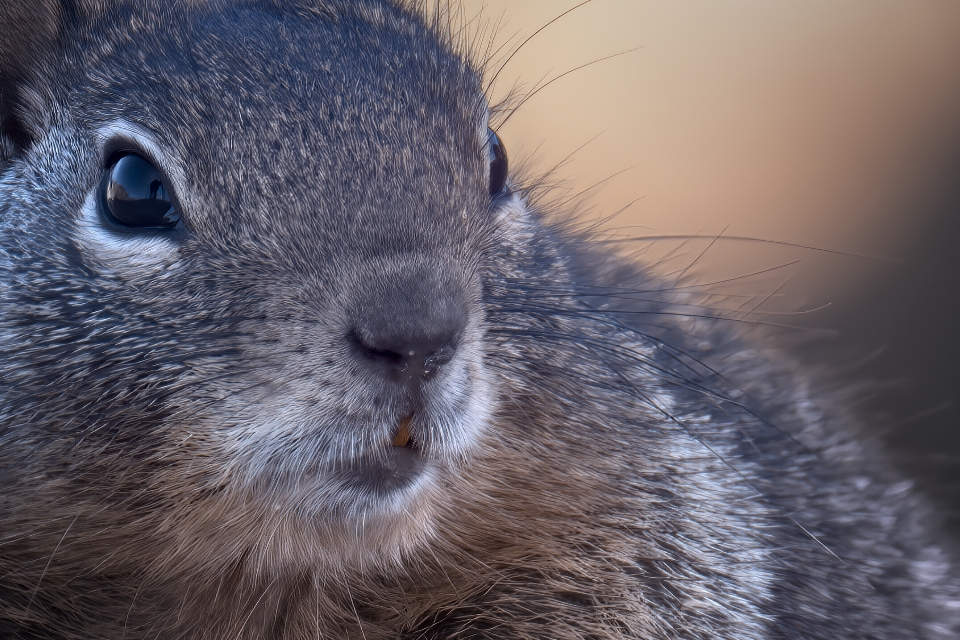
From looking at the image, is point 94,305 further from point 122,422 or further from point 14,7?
point 14,7

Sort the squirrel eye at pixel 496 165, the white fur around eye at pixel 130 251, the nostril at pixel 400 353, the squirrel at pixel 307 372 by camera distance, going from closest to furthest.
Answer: the nostril at pixel 400 353
the squirrel at pixel 307 372
the white fur around eye at pixel 130 251
the squirrel eye at pixel 496 165

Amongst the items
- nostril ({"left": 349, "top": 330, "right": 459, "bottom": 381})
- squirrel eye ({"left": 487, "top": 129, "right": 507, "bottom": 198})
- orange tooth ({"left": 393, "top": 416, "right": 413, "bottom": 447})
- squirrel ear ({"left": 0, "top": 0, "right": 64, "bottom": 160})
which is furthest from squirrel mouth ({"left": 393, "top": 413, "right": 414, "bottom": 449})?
squirrel ear ({"left": 0, "top": 0, "right": 64, "bottom": 160})

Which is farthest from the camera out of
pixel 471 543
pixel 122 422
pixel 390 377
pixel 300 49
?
pixel 471 543

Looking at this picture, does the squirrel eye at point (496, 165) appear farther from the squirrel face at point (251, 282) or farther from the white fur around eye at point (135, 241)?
the white fur around eye at point (135, 241)

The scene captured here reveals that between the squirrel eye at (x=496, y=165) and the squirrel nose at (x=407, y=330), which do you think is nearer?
the squirrel nose at (x=407, y=330)

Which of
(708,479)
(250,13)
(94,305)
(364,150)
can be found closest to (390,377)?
(364,150)

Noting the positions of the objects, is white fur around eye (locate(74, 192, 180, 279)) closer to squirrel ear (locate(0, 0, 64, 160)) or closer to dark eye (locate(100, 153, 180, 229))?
dark eye (locate(100, 153, 180, 229))

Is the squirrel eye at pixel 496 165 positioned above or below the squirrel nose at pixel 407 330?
above

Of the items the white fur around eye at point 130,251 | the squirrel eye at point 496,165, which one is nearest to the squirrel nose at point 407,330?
the white fur around eye at point 130,251
